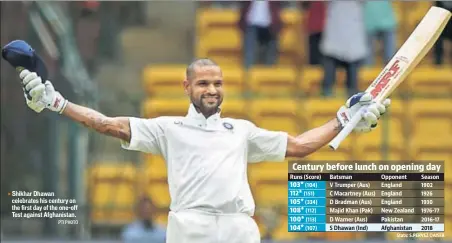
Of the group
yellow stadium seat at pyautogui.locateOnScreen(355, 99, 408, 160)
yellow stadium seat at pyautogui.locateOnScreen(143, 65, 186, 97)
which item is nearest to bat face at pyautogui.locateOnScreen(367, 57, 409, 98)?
yellow stadium seat at pyautogui.locateOnScreen(355, 99, 408, 160)

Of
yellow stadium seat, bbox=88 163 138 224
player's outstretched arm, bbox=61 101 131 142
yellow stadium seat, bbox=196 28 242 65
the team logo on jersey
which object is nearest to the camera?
player's outstretched arm, bbox=61 101 131 142

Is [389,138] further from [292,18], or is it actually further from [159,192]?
[159,192]

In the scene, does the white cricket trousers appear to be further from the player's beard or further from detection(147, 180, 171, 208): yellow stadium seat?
detection(147, 180, 171, 208): yellow stadium seat

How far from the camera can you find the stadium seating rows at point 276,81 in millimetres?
7391

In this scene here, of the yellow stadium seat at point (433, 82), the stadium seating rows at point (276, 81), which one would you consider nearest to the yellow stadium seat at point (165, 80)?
the stadium seating rows at point (276, 81)

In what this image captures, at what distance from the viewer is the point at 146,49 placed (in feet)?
24.5

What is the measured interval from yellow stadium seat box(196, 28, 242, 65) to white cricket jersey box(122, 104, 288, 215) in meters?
1.60

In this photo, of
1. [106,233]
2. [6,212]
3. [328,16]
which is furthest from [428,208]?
[6,212]

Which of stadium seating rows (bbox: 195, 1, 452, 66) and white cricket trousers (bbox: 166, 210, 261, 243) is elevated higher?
stadium seating rows (bbox: 195, 1, 452, 66)

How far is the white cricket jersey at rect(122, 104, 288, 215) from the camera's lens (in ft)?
18.5

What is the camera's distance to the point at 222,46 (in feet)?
24.6

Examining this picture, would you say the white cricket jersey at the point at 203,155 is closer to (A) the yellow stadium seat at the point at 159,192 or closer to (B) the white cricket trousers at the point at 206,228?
(B) the white cricket trousers at the point at 206,228

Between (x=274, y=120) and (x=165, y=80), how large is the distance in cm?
69

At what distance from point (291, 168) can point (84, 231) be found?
126 centimetres
